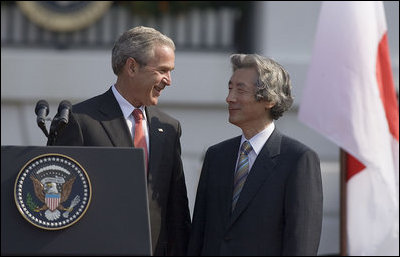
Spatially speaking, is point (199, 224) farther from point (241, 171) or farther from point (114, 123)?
point (114, 123)

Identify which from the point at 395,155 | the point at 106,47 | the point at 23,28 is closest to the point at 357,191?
the point at 395,155

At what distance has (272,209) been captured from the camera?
12.5 feet

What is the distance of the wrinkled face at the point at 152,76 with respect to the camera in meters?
4.22

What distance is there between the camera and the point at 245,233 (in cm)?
→ 383

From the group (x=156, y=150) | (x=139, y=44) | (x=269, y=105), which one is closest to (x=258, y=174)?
(x=269, y=105)

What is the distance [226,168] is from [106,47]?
4.27 m

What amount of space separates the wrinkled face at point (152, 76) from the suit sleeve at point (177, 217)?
0.97 ft

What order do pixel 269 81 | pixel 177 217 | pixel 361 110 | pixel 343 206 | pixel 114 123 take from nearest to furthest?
pixel 269 81, pixel 114 123, pixel 177 217, pixel 361 110, pixel 343 206

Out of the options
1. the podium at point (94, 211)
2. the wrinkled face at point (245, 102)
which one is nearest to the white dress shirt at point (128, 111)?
the wrinkled face at point (245, 102)

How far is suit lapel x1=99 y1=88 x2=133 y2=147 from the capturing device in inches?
164

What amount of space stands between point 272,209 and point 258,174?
0.53ft

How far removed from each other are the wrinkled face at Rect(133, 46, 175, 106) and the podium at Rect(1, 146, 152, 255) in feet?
2.33

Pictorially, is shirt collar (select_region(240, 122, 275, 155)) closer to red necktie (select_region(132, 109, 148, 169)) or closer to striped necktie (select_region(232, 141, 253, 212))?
striped necktie (select_region(232, 141, 253, 212))

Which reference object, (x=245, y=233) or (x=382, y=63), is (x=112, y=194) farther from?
(x=382, y=63)
